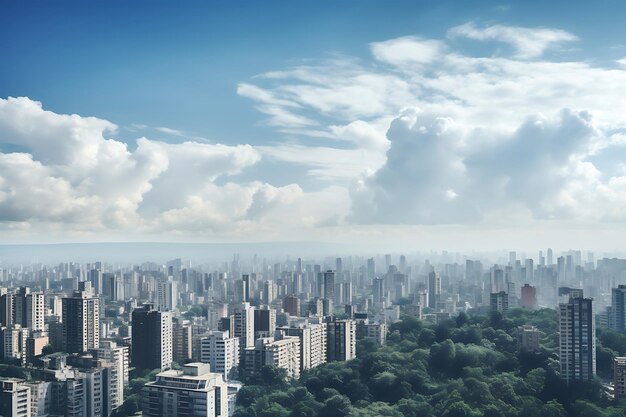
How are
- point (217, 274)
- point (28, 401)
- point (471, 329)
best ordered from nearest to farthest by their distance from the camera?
point (28, 401) < point (471, 329) < point (217, 274)

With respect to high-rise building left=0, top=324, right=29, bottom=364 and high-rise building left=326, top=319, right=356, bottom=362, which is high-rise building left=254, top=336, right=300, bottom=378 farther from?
high-rise building left=0, top=324, right=29, bottom=364

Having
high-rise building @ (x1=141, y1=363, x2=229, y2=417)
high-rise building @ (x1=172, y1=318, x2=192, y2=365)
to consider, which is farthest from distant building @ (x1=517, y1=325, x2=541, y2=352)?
high-rise building @ (x1=172, y1=318, x2=192, y2=365)

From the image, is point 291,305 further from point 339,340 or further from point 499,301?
point 339,340

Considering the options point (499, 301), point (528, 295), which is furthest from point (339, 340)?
point (528, 295)

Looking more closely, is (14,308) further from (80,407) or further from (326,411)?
(326,411)

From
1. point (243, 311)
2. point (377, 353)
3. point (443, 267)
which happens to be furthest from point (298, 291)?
point (377, 353)

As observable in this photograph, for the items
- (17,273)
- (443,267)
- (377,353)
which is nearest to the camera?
(377,353)
